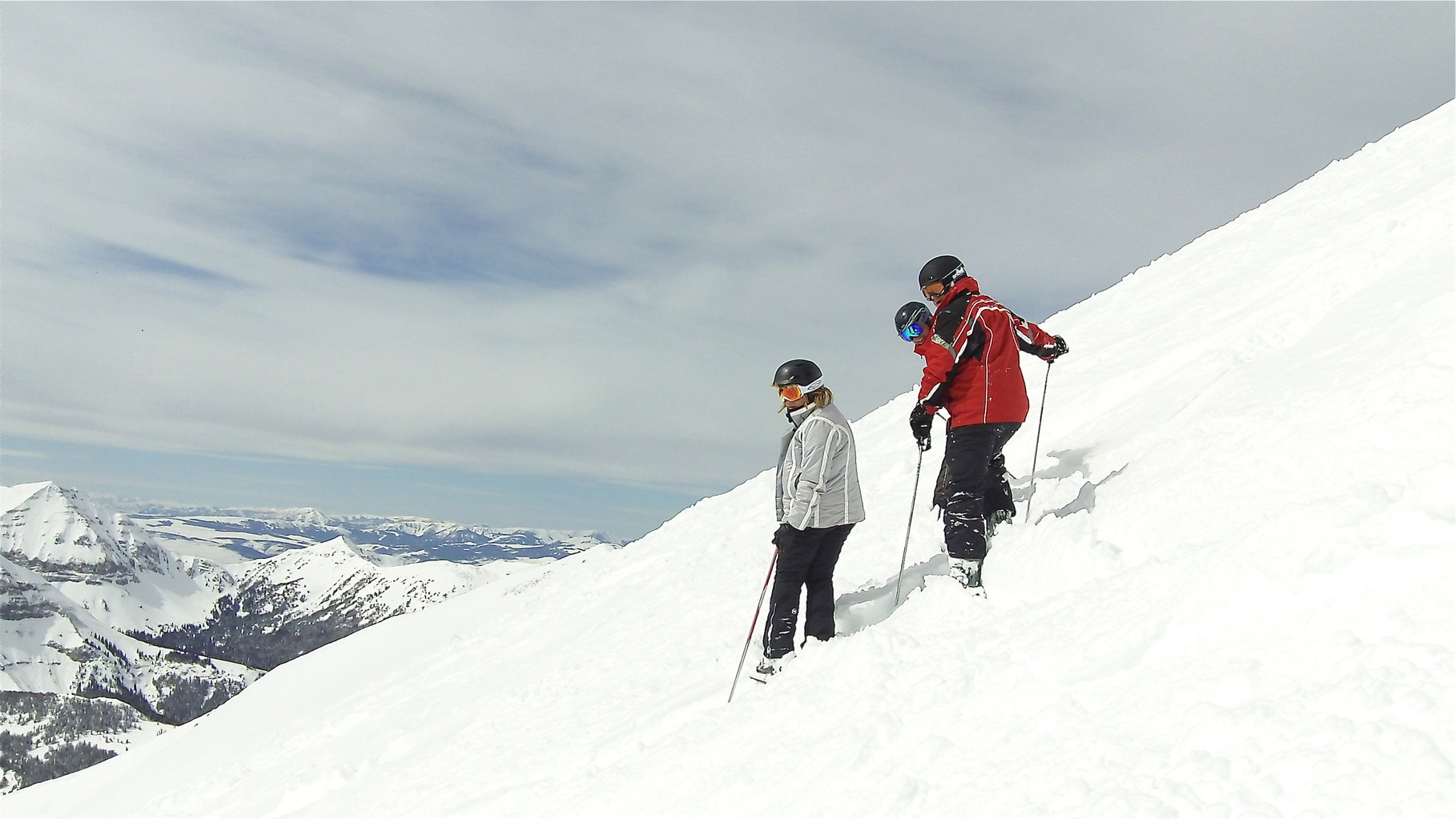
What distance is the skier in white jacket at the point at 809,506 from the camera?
306 inches

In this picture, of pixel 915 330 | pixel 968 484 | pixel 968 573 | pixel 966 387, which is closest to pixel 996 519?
pixel 968 484

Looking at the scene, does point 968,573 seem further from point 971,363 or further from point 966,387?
point 971,363

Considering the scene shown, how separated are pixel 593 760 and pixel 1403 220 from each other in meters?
16.0

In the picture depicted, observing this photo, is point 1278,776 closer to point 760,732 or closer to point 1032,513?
point 760,732

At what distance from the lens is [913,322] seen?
25.3 ft

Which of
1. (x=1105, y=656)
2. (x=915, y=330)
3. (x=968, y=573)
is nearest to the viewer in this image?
(x=1105, y=656)

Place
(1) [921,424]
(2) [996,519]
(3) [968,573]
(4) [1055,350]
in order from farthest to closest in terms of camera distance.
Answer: (4) [1055,350] < (2) [996,519] < (1) [921,424] < (3) [968,573]

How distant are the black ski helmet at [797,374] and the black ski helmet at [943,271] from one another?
4.47 ft

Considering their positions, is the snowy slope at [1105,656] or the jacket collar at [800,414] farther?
the jacket collar at [800,414]

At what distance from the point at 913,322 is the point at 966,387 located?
0.78 meters

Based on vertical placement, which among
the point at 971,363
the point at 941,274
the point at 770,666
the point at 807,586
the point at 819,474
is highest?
the point at 941,274

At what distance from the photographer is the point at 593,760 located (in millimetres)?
7961

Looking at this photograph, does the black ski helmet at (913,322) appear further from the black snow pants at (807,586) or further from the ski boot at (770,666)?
the ski boot at (770,666)

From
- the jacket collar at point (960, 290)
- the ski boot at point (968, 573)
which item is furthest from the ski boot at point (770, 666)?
the jacket collar at point (960, 290)
